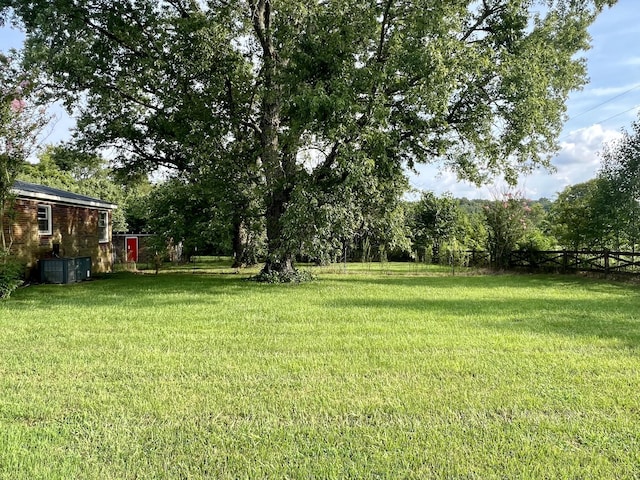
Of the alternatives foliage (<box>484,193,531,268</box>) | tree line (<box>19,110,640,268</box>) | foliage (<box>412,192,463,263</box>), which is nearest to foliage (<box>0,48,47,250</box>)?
tree line (<box>19,110,640,268</box>)

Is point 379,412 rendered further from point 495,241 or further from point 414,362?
point 495,241

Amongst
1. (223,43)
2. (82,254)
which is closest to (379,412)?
(223,43)

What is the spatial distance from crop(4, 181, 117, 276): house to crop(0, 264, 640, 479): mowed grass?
21.8ft

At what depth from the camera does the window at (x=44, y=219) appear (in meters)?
15.3

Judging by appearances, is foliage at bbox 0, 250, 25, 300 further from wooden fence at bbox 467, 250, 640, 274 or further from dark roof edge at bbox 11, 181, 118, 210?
wooden fence at bbox 467, 250, 640, 274

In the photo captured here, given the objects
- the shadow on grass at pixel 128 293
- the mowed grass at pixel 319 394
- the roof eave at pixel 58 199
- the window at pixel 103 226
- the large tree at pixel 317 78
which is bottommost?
the mowed grass at pixel 319 394

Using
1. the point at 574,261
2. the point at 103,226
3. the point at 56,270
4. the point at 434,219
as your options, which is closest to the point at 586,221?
the point at 574,261

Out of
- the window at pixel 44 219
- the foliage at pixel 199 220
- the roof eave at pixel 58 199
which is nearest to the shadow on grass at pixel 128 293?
the foliage at pixel 199 220

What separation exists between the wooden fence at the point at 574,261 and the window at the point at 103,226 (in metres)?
17.0

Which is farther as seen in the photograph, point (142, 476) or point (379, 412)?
point (379, 412)

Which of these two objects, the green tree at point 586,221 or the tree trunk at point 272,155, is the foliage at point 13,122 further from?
the green tree at point 586,221

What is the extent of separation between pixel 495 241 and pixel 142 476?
18911mm

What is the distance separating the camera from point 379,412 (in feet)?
12.3

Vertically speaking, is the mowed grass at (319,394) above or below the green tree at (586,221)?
below
